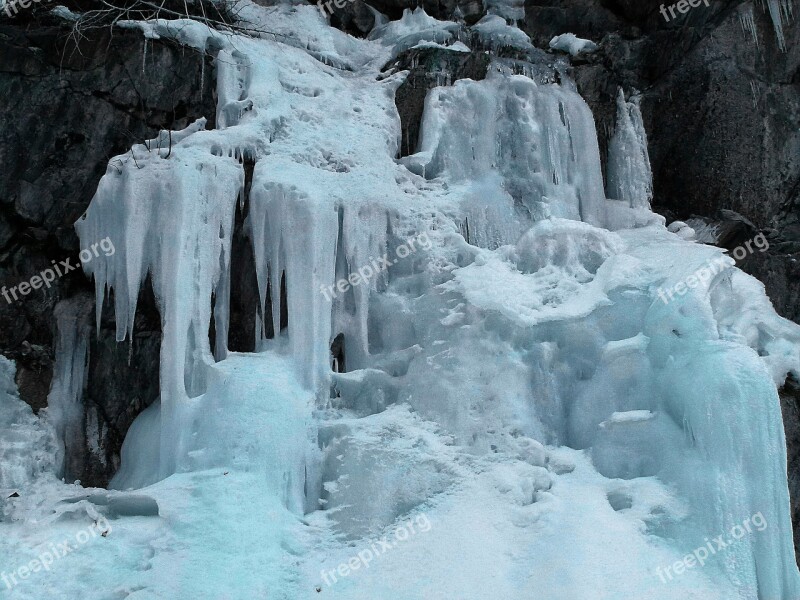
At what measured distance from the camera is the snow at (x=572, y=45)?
12867 millimetres

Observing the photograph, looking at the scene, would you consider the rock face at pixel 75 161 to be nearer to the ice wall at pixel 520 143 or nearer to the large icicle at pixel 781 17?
the ice wall at pixel 520 143

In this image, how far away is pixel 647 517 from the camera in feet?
23.6

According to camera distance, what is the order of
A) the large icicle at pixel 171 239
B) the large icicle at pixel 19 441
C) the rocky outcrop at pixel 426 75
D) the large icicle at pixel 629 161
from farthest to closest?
the large icicle at pixel 629 161
the rocky outcrop at pixel 426 75
the large icicle at pixel 19 441
the large icicle at pixel 171 239

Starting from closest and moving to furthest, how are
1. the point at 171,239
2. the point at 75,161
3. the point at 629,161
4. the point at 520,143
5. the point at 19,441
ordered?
1. the point at 171,239
2. the point at 19,441
3. the point at 75,161
4. the point at 520,143
5. the point at 629,161

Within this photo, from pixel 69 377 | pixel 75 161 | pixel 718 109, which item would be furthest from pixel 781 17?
pixel 69 377

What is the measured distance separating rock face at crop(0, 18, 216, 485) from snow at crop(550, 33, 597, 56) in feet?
17.8

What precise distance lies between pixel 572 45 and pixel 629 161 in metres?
2.21

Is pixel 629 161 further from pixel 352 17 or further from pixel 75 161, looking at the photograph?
pixel 75 161

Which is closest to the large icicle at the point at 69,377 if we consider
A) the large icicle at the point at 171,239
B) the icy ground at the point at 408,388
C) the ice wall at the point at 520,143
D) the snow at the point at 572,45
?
the icy ground at the point at 408,388

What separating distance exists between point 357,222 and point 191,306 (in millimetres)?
2053

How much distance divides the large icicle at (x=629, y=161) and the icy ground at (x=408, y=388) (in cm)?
84

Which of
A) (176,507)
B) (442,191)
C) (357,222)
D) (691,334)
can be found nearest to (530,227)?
(442,191)

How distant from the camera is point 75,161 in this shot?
992 cm

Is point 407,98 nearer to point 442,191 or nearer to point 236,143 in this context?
point 442,191
